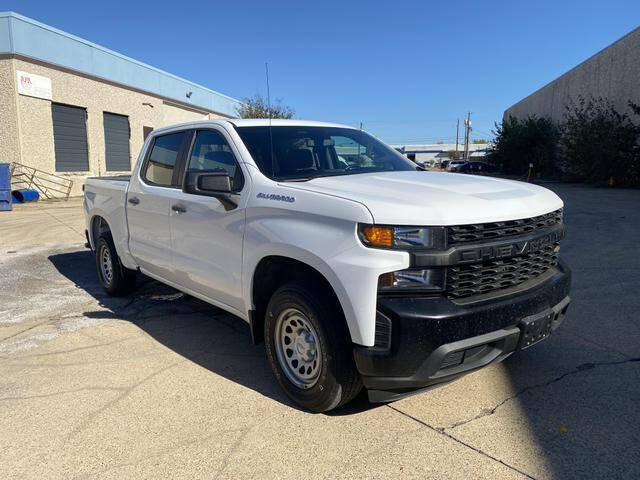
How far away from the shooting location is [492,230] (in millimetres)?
3006

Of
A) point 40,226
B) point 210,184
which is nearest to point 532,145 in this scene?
point 40,226

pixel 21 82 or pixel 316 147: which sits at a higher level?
pixel 21 82

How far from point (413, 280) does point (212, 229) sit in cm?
181

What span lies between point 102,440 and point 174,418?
0.44 m

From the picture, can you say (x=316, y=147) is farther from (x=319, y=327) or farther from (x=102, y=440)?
(x=102, y=440)

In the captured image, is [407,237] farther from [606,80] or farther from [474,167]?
[474,167]

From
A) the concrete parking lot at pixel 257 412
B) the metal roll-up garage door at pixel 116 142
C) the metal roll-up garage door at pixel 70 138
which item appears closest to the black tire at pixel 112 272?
the concrete parking lot at pixel 257 412

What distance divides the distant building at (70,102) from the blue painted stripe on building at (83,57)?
0.11 feet

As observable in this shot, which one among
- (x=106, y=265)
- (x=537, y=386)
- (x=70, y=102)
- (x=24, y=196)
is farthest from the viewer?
(x=70, y=102)

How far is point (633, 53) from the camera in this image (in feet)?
80.6

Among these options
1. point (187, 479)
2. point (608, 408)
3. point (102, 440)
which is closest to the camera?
point (187, 479)

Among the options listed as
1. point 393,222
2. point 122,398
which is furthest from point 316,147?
point 122,398

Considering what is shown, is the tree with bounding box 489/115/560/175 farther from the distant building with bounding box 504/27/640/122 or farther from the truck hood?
the truck hood

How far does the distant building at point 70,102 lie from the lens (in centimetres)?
1900
